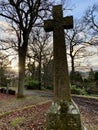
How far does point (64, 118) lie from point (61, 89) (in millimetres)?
900

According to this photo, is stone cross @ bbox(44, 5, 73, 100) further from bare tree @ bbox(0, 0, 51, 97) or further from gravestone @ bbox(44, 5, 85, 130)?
bare tree @ bbox(0, 0, 51, 97)

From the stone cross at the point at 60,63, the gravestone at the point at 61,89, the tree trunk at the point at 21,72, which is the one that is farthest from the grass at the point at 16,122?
the tree trunk at the point at 21,72

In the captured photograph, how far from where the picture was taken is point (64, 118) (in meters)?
7.34

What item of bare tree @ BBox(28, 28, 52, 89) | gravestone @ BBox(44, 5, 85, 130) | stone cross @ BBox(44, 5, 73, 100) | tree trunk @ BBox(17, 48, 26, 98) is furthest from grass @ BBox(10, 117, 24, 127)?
bare tree @ BBox(28, 28, 52, 89)

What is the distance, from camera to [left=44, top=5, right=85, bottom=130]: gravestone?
7.34 meters

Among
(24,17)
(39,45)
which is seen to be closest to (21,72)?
(24,17)

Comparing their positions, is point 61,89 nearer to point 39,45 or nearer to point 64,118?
point 64,118

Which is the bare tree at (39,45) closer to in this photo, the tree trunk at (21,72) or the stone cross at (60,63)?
the tree trunk at (21,72)

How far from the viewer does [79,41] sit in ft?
121

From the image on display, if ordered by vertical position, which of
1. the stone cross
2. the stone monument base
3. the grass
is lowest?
the grass

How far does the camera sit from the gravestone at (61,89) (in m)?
7.34

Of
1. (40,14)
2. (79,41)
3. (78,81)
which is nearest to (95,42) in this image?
(79,41)

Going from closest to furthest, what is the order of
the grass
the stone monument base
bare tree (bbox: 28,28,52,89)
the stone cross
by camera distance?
the stone monument base < the stone cross < the grass < bare tree (bbox: 28,28,52,89)

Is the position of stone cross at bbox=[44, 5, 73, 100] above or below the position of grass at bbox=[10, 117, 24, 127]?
above
